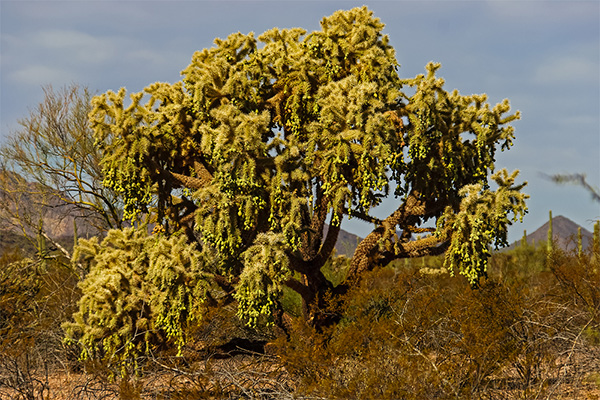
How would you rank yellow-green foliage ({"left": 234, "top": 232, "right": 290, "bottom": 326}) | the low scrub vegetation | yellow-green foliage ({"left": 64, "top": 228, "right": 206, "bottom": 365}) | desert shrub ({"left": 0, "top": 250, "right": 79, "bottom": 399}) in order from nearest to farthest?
the low scrub vegetation → yellow-green foliage ({"left": 234, "top": 232, "right": 290, "bottom": 326}) → yellow-green foliage ({"left": 64, "top": 228, "right": 206, "bottom": 365}) → desert shrub ({"left": 0, "top": 250, "right": 79, "bottom": 399})

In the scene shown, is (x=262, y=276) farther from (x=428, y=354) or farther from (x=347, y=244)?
(x=347, y=244)

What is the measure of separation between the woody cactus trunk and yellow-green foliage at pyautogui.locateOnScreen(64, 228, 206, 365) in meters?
0.32

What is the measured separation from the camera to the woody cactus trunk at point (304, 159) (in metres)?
8.20

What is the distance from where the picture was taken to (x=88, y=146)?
15.7 m

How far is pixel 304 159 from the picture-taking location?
28.1ft

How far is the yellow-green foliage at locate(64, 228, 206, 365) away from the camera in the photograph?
27.6 feet

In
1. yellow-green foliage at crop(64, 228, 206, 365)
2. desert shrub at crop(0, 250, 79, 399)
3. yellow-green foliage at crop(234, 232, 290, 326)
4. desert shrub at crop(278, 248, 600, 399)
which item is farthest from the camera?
desert shrub at crop(0, 250, 79, 399)

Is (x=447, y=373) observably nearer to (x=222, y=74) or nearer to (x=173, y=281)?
(x=173, y=281)

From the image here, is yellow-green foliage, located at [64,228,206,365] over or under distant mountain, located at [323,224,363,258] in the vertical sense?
under

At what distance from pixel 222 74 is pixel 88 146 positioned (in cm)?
765

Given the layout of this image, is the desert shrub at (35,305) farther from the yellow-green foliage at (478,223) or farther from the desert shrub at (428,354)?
the yellow-green foliage at (478,223)

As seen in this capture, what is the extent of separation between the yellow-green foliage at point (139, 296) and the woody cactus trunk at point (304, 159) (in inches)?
12.7

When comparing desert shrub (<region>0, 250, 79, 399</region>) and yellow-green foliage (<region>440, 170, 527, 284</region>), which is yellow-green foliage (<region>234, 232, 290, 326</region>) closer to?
yellow-green foliage (<region>440, 170, 527, 284</region>)

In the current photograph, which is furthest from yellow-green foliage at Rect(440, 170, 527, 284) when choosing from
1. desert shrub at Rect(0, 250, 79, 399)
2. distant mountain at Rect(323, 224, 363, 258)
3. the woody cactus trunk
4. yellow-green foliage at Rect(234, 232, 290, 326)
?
desert shrub at Rect(0, 250, 79, 399)
